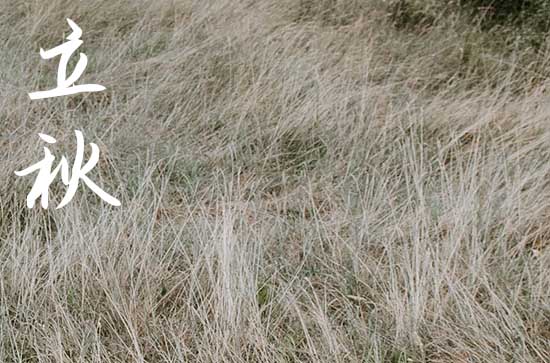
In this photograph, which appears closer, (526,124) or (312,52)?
(526,124)

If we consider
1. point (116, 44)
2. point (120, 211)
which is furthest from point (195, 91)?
point (120, 211)

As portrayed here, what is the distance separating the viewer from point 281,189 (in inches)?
118

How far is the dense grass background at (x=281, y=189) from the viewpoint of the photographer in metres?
2.01

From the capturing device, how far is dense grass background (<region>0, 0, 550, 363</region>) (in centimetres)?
201

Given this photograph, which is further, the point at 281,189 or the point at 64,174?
the point at 281,189

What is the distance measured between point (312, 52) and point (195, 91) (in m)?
0.71

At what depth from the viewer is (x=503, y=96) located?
370 centimetres

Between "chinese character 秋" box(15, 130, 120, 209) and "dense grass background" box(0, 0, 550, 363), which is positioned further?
"chinese character 秋" box(15, 130, 120, 209)

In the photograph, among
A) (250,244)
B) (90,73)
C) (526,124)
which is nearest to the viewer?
(250,244)

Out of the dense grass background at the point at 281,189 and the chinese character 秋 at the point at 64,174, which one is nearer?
the dense grass background at the point at 281,189

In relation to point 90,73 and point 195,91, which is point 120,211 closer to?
point 195,91

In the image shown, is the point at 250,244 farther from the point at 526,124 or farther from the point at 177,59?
the point at 177,59

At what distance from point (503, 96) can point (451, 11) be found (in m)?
0.98

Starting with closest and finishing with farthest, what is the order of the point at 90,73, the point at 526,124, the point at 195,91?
the point at 526,124 < the point at 195,91 < the point at 90,73
